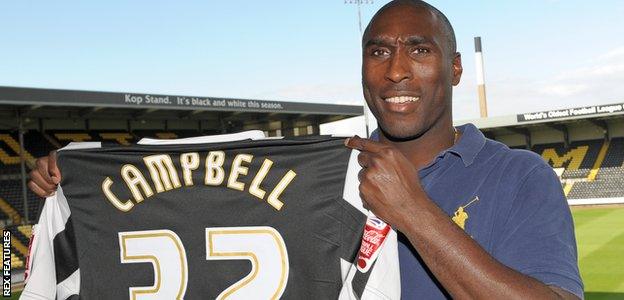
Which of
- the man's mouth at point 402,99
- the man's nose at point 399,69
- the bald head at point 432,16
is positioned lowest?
the man's mouth at point 402,99

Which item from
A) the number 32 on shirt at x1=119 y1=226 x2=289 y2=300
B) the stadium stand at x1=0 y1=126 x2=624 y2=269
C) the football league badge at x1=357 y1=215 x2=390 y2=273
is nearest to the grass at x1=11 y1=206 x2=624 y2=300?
the stadium stand at x1=0 y1=126 x2=624 y2=269

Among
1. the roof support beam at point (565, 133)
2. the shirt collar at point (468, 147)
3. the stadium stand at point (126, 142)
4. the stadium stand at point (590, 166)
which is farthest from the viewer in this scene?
the roof support beam at point (565, 133)

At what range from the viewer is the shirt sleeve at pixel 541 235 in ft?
5.44

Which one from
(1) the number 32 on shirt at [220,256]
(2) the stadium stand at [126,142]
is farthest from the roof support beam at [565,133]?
(1) the number 32 on shirt at [220,256]

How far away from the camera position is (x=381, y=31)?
6.62ft

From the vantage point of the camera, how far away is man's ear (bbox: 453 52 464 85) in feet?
7.11

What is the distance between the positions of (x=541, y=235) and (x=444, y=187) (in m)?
0.37

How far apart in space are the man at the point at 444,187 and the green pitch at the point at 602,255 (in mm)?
9753

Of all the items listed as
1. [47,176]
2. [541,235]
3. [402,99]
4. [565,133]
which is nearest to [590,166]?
[565,133]

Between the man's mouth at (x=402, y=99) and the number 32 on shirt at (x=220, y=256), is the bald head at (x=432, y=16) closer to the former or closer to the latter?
the man's mouth at (x=402, y=99)

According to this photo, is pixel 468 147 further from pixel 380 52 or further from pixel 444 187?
pixel 380 52

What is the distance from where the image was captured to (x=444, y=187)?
199cm

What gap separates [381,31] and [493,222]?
0.71m

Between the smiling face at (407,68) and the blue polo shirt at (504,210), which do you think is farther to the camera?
the smiling face at (407,68)
